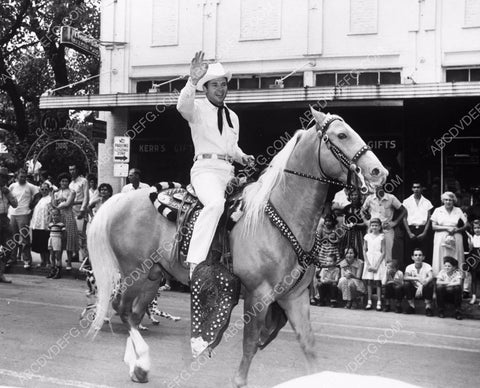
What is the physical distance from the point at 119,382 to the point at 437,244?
7.34 m

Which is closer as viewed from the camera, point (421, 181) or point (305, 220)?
point (305, 220)

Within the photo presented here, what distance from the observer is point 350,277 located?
11938 mm

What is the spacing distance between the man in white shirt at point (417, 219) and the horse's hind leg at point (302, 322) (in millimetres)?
7496

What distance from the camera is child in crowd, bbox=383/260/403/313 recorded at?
11.4 meters

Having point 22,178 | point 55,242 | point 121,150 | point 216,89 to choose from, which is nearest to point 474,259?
point 121,150

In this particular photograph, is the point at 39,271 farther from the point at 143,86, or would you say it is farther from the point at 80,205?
the point at 143,86

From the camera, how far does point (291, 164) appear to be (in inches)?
237

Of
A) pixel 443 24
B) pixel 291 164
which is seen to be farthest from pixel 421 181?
pixel 291 164

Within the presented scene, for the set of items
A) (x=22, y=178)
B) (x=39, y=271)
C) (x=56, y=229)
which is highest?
(x=22, y=178)

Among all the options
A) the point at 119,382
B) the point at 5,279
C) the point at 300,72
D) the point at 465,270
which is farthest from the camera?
the point at 300,72

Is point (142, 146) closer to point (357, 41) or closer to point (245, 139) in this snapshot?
point (245, 139)

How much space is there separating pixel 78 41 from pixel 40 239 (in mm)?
5437

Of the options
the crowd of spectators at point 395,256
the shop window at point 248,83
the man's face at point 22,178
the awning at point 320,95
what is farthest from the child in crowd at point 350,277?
the man's face at point 22,178

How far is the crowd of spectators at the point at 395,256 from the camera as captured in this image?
447 inches
